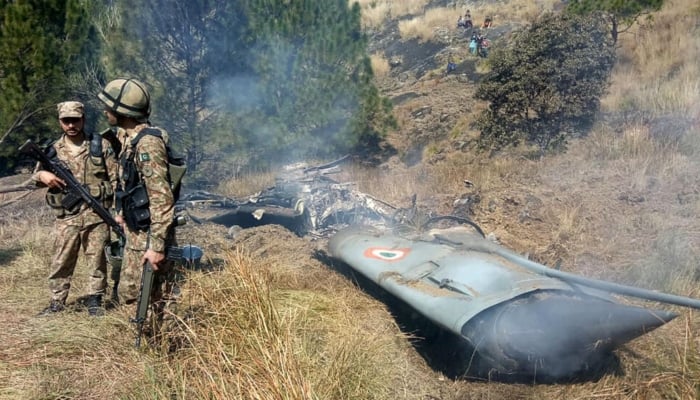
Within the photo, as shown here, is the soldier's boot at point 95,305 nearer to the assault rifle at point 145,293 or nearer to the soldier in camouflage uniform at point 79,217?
the soldier in camouflage uniform at point 79,217

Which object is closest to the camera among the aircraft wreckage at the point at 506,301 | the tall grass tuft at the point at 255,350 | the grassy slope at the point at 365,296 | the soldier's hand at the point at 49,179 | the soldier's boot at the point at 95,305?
the tall grass tuft at the point at 255,350

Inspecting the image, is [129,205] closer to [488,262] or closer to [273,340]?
[273,340]

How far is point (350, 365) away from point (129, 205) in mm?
1692

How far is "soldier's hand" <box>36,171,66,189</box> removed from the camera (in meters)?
3.86

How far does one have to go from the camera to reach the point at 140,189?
10.5 ft

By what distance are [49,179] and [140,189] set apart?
1186 millimetres

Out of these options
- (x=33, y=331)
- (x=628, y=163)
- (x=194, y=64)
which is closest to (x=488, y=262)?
(x=33, y=331)

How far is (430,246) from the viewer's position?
191 inches

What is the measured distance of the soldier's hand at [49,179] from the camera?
3863 millimetres

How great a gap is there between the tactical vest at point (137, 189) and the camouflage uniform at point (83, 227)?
42.5 inches

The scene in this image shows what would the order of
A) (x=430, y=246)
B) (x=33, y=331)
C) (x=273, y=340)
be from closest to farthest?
(x=273, y=340) → (x=33, y=331) → (x=430, y=246)

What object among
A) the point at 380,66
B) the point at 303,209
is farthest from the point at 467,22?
the point at 303,209

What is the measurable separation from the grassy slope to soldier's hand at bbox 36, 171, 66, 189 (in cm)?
101

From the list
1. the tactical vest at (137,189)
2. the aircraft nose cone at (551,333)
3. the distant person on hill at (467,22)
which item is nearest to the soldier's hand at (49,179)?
the tactical vest at (137,189)
